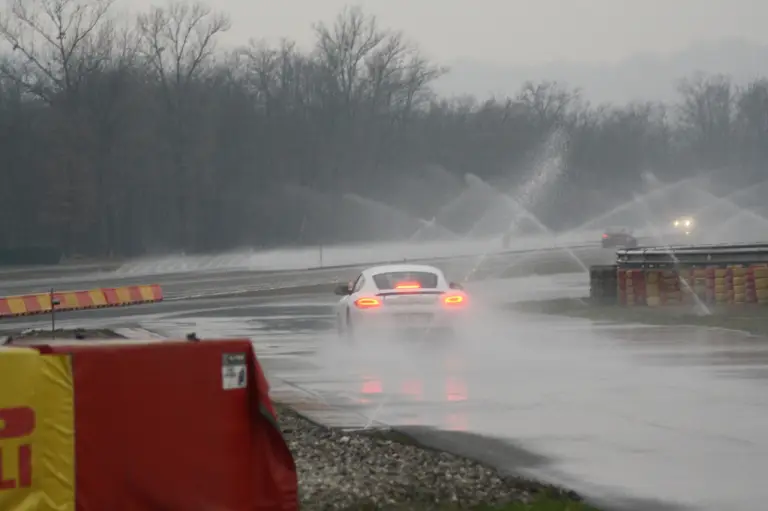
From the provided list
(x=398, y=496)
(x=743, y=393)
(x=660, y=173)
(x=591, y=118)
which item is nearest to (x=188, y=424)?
(x=398, y=496)

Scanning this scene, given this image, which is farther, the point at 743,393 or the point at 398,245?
the point at 398,245

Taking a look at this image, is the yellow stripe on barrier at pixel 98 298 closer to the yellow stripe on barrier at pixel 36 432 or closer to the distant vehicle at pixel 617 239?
the yellow stripe on barrier at pixel 36 432

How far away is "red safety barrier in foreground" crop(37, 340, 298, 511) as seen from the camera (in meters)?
6.59

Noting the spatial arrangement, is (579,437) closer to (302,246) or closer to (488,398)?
(488,398)

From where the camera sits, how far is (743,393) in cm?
1365

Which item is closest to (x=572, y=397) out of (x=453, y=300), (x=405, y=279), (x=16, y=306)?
(x=453, y=300)

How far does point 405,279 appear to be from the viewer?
67.9 ft

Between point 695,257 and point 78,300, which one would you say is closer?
Answer: point 695,257

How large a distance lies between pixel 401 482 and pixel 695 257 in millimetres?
20445

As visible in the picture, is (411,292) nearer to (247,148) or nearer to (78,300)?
(78,300)

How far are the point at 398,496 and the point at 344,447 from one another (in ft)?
6.91

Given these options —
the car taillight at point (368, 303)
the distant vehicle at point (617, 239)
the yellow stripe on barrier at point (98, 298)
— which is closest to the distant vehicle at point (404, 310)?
the car taillight at point (368, 303)

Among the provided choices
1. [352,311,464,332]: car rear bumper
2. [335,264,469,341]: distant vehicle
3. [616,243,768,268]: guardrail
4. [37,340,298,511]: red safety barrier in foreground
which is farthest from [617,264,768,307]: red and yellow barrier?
[37,340,298,511]: red safety barrier in foreground

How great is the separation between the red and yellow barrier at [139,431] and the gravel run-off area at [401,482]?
1364 mm
